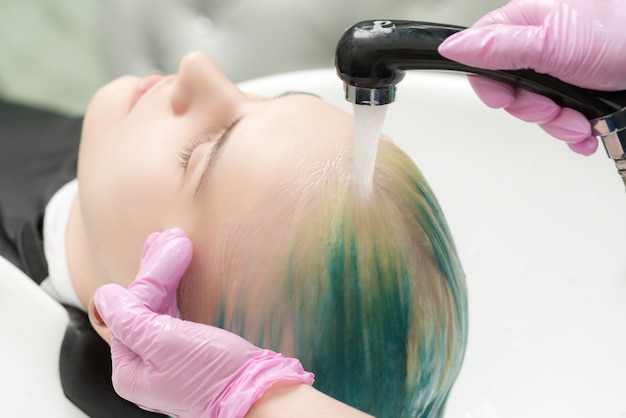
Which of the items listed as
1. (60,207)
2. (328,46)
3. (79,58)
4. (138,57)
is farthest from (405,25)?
(79,58)

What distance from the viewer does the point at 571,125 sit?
0.76 m

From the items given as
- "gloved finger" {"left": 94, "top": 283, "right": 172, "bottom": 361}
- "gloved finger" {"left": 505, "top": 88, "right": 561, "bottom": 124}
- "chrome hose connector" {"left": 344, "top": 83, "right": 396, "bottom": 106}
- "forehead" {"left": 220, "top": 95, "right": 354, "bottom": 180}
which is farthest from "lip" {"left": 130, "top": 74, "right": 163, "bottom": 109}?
"gloved finger" {"left": 505, "top": 88, "right": 561, "bottom": 124}

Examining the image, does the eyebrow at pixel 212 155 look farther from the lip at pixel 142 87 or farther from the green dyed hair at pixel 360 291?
the lip at pixel 142 87

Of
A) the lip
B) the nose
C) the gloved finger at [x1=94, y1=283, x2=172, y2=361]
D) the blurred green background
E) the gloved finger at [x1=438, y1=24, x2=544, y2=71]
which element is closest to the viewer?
the gloved finger at [x1=438, y1=24, x2=544, y2=71]

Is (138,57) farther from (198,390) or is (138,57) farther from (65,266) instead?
(198,390)

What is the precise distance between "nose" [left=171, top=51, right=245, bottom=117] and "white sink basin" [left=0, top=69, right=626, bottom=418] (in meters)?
0.42

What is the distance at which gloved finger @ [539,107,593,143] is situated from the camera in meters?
0.75

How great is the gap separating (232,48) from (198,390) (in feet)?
5.58

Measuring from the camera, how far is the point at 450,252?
3.22ft

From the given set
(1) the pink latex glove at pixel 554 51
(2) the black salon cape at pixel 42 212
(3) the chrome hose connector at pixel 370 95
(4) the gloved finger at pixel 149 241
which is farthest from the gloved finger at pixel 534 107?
(2) the black salon cape at pixel 42 212

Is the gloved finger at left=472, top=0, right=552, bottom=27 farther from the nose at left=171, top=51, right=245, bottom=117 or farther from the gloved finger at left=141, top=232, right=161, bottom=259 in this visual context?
the gloved finger at left=141, top=232, right=161, bottom=259

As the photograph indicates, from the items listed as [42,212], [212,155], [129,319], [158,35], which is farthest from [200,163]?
[158,35]

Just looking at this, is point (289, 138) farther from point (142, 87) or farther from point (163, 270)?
point (142, 87)

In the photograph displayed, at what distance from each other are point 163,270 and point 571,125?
21.5 inches
